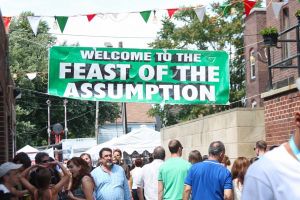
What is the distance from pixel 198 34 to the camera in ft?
134

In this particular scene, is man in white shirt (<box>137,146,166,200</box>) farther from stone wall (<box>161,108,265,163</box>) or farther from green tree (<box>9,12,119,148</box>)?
green tree (<box>9,12,119,148</box>)

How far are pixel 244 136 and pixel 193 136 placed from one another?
12.3ft

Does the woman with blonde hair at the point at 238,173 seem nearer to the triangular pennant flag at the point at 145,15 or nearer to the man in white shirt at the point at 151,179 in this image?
the man in white shirt at the point at 151,179

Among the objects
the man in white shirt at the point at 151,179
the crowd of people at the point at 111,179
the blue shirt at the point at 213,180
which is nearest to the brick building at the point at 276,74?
the blue shirt at the point at 213,180

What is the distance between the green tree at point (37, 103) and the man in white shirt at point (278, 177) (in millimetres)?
46869

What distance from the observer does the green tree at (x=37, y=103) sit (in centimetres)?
5100

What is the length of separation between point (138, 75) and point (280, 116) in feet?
12.8

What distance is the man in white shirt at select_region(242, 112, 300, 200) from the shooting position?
248cm

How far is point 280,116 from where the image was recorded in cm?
1120

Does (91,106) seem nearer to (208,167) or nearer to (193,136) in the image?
(193,136)

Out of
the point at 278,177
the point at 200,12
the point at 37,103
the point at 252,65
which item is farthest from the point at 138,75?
the point at 37,103

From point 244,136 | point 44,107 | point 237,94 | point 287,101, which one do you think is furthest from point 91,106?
point 287,101

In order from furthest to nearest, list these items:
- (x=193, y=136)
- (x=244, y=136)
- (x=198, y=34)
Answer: (x=198, y=34), (x=193, y=136), (x=244, y=136)

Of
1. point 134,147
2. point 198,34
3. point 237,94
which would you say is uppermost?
point 198,34
